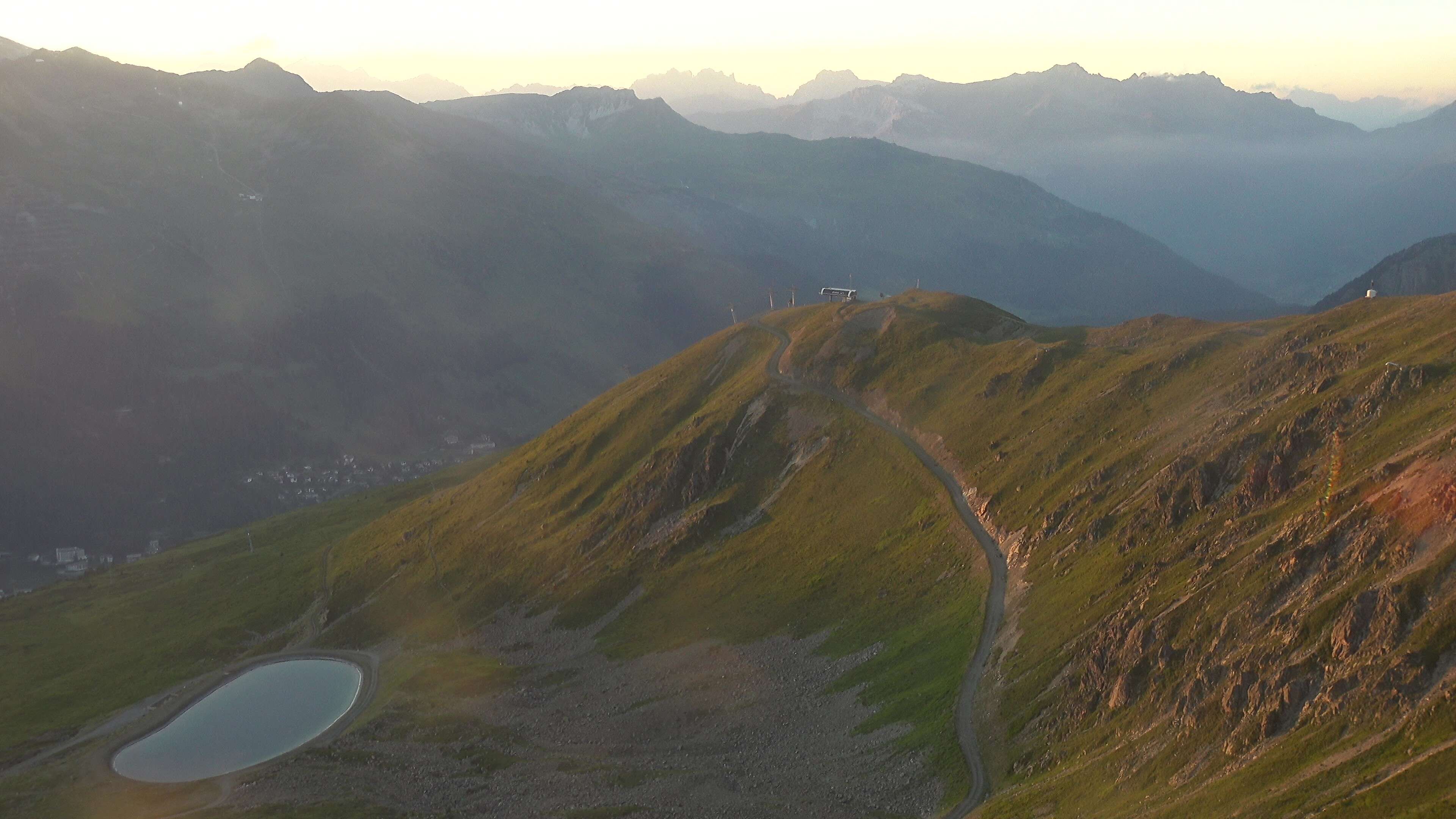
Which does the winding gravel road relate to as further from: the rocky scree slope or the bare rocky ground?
the bare rocky ground

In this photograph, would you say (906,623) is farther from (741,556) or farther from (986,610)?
(741,556)

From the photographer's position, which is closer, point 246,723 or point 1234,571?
point 1234,571

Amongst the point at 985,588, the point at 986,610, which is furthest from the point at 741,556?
the point at 986,610

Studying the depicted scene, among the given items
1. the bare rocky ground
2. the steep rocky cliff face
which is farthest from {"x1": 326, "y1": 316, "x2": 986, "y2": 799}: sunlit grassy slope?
the steep rocky cliff face

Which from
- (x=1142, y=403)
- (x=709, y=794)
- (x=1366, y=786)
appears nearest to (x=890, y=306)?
(x=1142, y=403)

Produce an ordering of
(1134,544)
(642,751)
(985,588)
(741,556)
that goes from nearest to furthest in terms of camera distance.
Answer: (1134,544)
(985,588)
(642,751)
(741,556)
